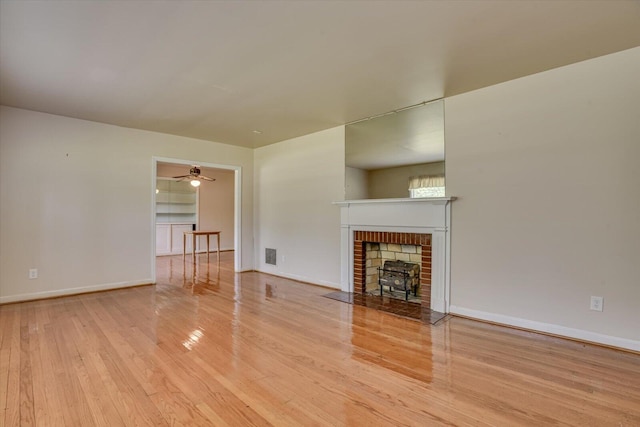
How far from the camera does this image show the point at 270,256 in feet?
19.0

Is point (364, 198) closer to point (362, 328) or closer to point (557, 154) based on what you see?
point (362, 328)

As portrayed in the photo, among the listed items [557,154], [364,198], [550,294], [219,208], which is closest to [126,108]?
[364,198]

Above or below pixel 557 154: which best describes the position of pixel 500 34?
above

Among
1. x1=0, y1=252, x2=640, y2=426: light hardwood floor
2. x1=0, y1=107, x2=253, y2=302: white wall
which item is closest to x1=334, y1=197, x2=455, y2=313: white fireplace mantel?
x1=0, y1=252, x2=640, y2=426: light hardwood floor

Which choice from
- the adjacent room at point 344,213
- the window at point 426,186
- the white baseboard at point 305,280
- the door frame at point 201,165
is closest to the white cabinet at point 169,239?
the door frame at point 201,165

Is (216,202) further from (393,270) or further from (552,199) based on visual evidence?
(552,199)

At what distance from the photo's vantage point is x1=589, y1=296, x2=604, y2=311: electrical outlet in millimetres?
2592

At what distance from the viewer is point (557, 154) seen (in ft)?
9.17

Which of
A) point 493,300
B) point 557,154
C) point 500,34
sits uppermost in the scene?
point 500,34

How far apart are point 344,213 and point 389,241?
0.80 metres

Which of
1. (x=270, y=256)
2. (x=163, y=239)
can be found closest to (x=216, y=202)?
(x=163, y=239)

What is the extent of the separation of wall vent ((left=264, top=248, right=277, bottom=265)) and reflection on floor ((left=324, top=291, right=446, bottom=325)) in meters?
1.74

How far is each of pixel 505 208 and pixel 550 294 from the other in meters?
0.86

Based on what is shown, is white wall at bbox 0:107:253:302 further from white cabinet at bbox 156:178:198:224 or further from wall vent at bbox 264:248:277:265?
white cabinet at bbox 156:178:198:224
